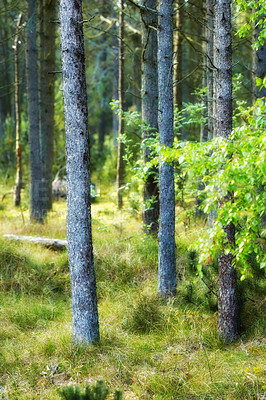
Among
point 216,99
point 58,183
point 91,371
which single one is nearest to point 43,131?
point 58,183

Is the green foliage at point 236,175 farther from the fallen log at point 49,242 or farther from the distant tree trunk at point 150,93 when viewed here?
the fallen log at point 49,242

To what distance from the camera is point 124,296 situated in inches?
242

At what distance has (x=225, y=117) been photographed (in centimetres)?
473

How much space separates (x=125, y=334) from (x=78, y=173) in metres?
2.18

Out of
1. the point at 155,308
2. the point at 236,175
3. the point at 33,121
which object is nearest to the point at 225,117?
the point at 236,175

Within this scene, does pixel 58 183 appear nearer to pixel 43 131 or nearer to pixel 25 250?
pixel 43 131

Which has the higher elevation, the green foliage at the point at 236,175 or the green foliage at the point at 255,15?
the green foliage at the point at 255,15

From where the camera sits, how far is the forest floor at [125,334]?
397 cm

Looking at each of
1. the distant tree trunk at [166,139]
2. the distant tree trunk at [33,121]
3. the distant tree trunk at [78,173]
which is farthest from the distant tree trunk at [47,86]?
the distant tree trunk at [78,173]

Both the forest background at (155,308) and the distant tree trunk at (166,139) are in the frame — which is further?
the distant tree trunk at (166,139)

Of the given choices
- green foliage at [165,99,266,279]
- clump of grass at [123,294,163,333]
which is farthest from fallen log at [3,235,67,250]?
green foliage at [165,99,266,279]

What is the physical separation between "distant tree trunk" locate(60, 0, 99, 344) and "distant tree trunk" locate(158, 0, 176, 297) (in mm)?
1574

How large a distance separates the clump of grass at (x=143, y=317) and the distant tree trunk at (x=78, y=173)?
67 cm

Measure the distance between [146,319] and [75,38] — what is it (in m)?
3.66
